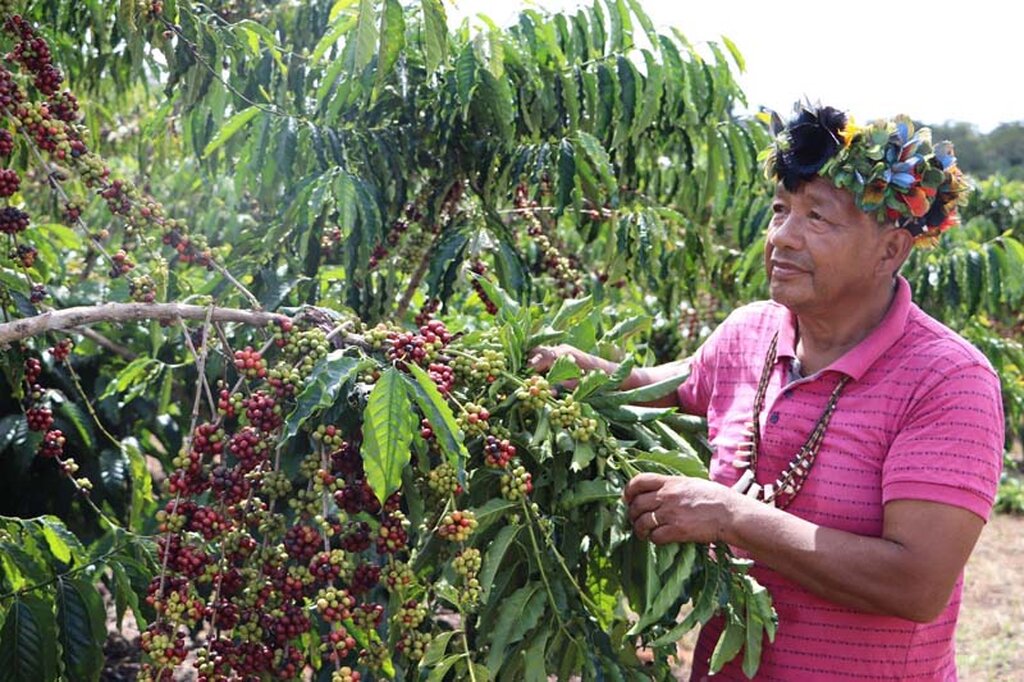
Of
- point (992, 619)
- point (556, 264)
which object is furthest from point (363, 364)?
point (992, 619)

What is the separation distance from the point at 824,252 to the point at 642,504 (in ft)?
1.66

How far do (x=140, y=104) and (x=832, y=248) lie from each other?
4.19 meters

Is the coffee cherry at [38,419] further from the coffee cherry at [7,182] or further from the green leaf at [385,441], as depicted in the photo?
the green leaf at [385,441]

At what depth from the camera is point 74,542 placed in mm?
1958

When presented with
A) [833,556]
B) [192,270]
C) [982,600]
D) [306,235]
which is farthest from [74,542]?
[982,600]

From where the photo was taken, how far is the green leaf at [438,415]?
1.46 metres

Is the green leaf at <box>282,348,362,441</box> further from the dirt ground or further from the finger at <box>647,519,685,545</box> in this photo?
the dirt ground

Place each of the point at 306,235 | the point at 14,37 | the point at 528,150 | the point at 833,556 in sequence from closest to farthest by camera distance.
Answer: the point at 833,556 → the point at 14,37 → the point at 306,235 → the point at 528,150

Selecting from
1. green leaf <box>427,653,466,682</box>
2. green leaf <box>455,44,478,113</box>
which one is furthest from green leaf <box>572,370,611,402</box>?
green leaf <box>455,44,478,113</box>

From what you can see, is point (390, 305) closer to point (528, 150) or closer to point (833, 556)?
point (528, 150)

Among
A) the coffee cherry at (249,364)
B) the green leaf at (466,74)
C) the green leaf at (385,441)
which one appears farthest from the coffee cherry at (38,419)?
the green leaf at (466,74)

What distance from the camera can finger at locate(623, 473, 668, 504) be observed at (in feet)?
5.32

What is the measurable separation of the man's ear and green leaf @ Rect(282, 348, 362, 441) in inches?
34.4

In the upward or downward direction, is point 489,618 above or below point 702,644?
above
